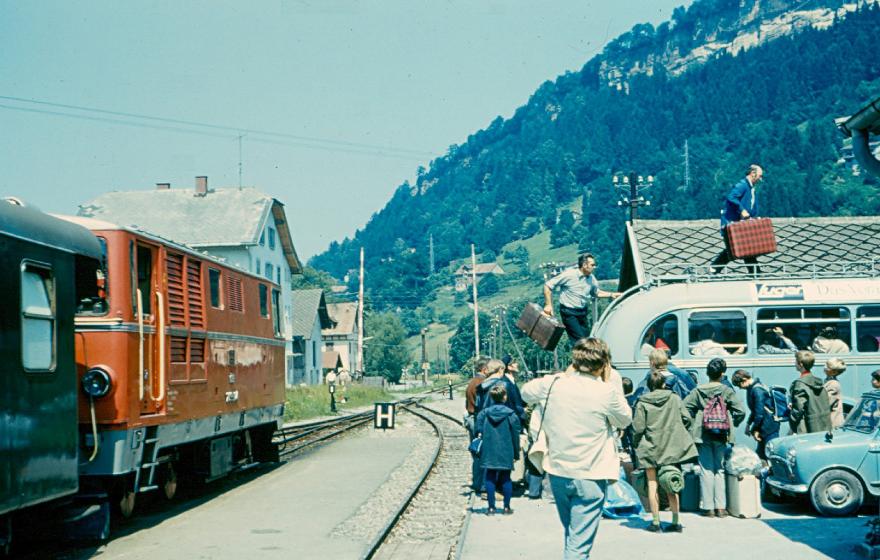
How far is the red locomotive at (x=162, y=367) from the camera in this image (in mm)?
10148

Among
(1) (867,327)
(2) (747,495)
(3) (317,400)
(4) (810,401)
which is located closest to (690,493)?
(2) (747,495)

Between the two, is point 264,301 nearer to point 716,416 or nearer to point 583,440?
point 716,416

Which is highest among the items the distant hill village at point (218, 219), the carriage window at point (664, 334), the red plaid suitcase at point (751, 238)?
the distant hill village at point (218, 219)

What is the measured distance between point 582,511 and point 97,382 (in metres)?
5.64

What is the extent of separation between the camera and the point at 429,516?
13.1 meters

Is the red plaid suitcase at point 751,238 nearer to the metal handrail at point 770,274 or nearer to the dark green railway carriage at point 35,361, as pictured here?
the metal handrail at point 770,274

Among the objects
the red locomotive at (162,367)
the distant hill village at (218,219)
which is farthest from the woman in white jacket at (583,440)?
the distant hill village at (218,219)

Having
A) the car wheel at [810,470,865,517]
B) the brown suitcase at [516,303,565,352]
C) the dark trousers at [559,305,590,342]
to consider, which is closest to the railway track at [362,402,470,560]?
the brown suitcase at [516,303,565,352]

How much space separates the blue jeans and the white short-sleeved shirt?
7177 millimetres

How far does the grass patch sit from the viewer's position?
1471 inches

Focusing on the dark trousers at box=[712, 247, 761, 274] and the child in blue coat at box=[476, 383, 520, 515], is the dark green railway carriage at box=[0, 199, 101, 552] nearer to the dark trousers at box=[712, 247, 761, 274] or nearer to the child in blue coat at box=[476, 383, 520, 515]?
the child in blue coat at box=[476, 383, 520, 515]

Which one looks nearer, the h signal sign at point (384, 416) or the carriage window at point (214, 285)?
the carriage window at point (214, 285)

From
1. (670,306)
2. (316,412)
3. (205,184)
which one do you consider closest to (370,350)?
(205,184)

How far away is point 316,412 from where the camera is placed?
39750 mm
